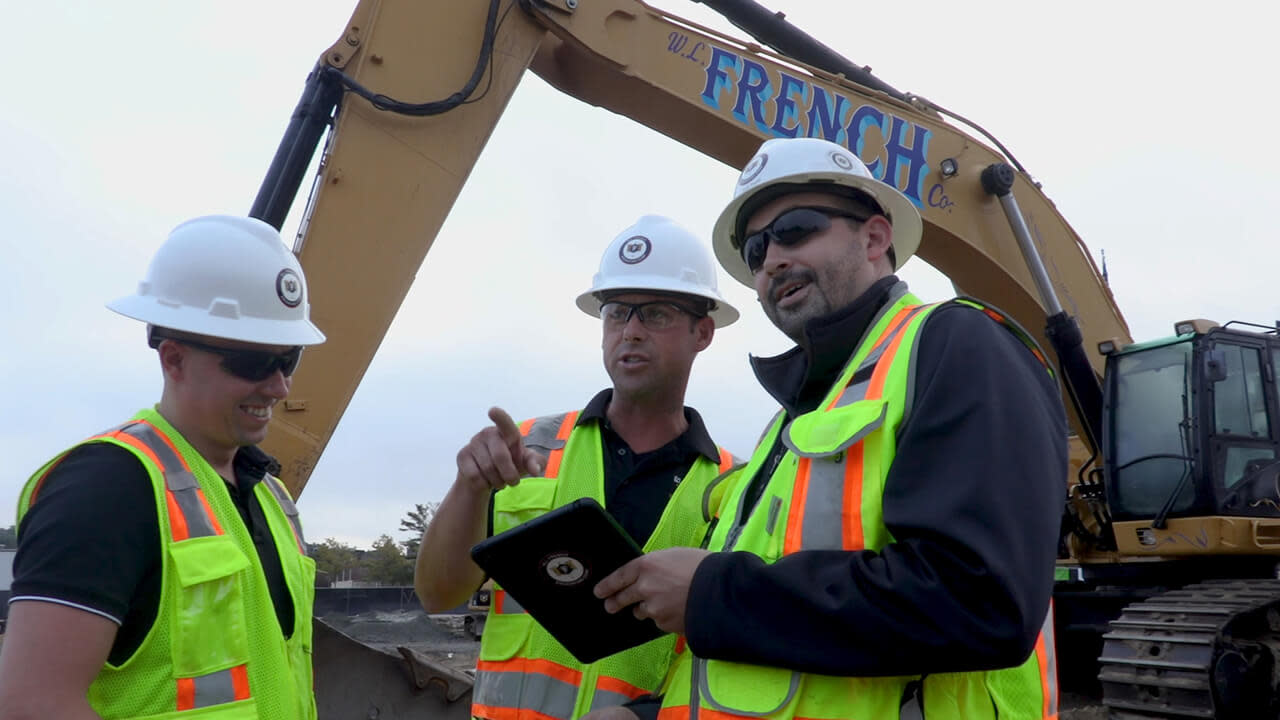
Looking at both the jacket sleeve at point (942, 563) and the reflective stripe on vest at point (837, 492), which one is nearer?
the jacket sleeve at point (942, 563)

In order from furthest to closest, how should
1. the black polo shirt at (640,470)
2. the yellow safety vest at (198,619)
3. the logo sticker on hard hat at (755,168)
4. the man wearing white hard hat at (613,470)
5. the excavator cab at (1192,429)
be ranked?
1. the excavator cab at (1192,429)
2. the black polo shirt at (640,470)
3. the man wearing white hard hat at (613,470)
4. the logo sticker on hard hat at (755,168)
5. the yellow safety vest at (198,619)

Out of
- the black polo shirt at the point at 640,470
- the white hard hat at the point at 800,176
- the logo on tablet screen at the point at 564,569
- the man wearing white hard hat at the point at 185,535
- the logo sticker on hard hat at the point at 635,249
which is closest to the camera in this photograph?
the man wearing white hard hat at the point at 185,535

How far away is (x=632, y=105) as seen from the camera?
6.47m

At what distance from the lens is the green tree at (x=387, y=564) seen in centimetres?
2366

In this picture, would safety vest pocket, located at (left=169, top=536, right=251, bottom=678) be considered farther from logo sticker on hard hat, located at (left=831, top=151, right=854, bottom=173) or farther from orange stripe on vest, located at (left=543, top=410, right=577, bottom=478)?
logo sticker on hard hat, located at (left=831, top=151, right=854, bottom=173)

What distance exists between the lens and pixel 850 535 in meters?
1.80

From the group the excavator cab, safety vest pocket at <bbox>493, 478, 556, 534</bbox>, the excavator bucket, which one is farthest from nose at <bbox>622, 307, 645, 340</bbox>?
the excavator cab

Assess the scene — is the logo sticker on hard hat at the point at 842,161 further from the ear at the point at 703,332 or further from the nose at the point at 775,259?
the ear at the point at 703,332

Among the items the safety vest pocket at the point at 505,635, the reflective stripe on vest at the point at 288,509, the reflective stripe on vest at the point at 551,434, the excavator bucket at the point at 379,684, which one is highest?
the reflective stripe on vest at the point at 551,434

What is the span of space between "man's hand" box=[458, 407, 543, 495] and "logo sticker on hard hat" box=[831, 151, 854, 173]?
1017 millimetres

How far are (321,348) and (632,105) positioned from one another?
8.42ft

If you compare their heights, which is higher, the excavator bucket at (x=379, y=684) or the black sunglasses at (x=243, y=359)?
the black sunglasses at (x=243, y=359)

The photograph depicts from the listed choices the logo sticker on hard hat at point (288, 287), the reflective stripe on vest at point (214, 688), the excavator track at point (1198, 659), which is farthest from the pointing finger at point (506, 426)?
the excavator track at point (1198, 659)

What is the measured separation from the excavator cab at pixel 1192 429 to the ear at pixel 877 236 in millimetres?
5660
